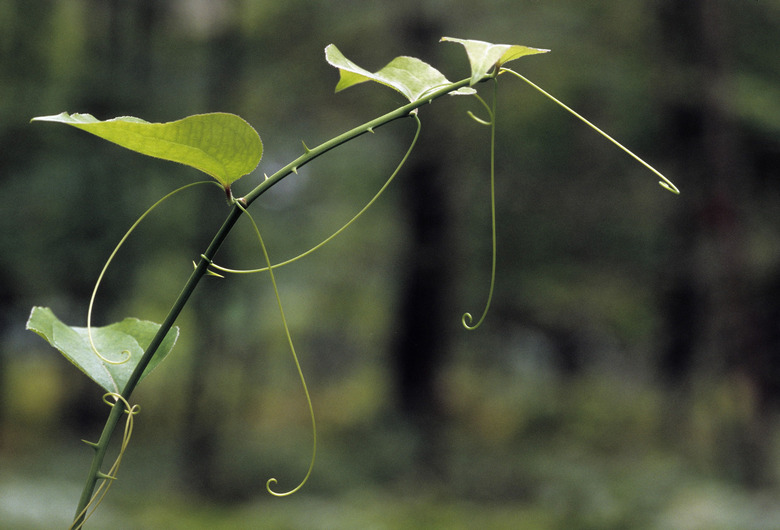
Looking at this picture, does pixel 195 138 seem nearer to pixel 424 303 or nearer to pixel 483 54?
pixel 483 54

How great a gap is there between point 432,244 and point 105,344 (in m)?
2.81

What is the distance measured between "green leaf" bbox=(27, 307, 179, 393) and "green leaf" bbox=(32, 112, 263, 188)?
7 centimetres

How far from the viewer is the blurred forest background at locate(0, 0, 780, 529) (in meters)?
2.27

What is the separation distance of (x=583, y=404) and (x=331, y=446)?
4.23 feet

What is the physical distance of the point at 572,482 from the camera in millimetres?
2395

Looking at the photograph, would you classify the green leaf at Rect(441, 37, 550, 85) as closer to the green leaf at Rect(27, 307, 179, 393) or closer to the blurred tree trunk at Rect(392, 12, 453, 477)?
the green leaf at Rect(27, 307, 179, 393)

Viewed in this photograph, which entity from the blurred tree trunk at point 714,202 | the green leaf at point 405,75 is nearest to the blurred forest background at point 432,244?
the blurred tree trunk at point 714,202

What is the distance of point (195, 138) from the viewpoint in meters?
0.20

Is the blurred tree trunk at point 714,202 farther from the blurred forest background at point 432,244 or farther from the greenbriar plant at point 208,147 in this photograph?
the greenbriar plant at point 208,147

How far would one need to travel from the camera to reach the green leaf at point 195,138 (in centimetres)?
19

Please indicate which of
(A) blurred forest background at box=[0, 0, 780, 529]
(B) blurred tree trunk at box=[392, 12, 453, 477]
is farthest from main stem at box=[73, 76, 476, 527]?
(B) blurred tree trunk at box=[392, 12, 453, 477]

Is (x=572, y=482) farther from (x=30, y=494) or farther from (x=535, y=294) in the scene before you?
(x=30, y=494)

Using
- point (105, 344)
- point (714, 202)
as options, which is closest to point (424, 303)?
point (714, 202)

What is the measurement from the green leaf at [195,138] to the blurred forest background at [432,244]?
1968 mm
